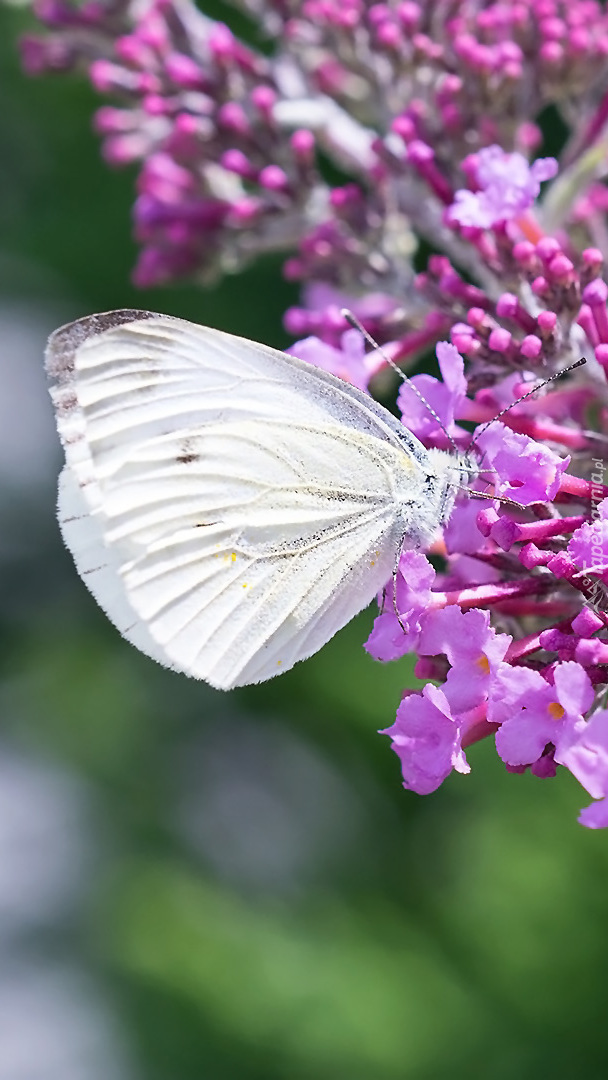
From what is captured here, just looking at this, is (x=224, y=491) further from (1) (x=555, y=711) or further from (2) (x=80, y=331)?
(1) (x=555, y=711)

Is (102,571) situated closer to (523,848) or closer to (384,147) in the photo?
(384,147)

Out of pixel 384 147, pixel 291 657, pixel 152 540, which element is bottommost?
pixel 291 657

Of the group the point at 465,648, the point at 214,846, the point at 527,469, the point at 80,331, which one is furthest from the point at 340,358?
the point at 214,846

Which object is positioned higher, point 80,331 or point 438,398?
point 80,331

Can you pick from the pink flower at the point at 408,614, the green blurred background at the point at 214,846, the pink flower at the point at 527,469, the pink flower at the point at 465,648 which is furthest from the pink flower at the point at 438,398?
the green blurred background at the point at 214,846

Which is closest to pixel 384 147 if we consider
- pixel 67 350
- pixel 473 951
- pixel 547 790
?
pixel 67 350
